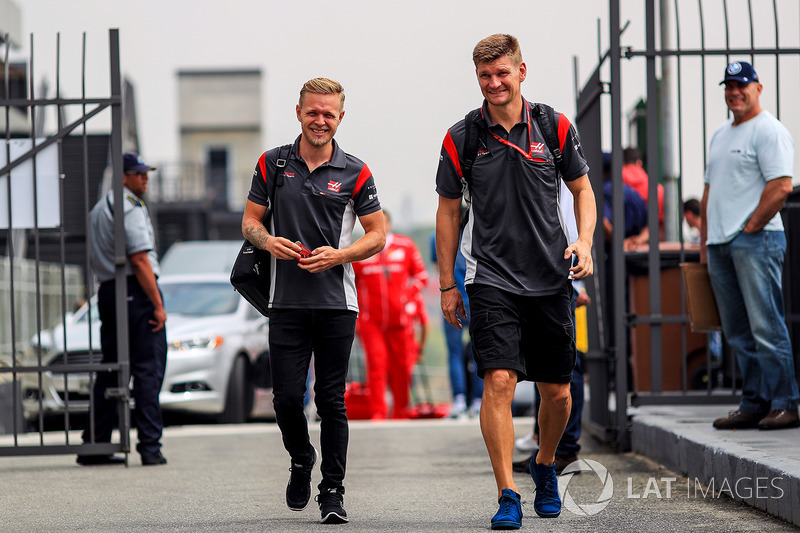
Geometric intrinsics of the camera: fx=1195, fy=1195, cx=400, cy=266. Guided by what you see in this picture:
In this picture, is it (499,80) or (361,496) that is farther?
(361,496)

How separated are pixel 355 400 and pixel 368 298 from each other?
3.69 ft

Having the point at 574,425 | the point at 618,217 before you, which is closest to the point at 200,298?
the point at 618,217

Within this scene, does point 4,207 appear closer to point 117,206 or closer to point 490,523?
point 117,206

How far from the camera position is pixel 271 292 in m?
5.29

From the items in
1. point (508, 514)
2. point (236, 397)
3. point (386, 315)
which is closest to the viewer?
point (508, 514)

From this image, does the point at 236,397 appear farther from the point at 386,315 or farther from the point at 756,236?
the point at 756,236

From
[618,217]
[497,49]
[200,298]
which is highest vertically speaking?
[497,49]

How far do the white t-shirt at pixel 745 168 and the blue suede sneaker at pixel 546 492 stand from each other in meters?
2.40

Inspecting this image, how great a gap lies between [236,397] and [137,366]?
4.10m

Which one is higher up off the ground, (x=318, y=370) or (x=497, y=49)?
(x=497, y=49)

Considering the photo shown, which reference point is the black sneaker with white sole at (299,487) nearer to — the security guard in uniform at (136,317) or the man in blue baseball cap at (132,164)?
the security guard in uniform at (136,317)

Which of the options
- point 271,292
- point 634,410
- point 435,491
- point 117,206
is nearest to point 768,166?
point 634,410

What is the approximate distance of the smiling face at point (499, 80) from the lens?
196 inches

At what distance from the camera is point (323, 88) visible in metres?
5.20
